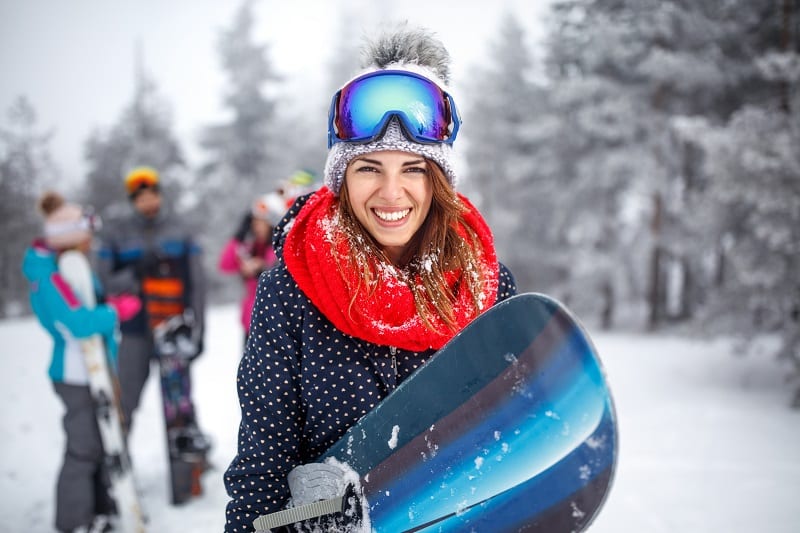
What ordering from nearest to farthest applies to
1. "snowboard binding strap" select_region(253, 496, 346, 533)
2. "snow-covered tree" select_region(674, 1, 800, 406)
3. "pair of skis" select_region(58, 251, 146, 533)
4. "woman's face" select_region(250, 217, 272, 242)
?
"snowboard binding strap" select_region(253, 496, 346, 533) → "pair of skis" select_region(58, 251, 146, 533) → "woman's face" select_region(250, 217, 272, 242) → "snow-covered tree" select_region(674, 1, 800, 406)

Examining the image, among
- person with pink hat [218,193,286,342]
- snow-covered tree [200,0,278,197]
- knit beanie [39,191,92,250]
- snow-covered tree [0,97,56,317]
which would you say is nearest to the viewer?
knit beanie [39,191,92,250]

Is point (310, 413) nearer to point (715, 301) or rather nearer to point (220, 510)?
point (220, 510)

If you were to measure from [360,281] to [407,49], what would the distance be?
80 centimetres

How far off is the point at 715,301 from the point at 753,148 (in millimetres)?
2437

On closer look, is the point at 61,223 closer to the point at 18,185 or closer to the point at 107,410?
the point at 107,410

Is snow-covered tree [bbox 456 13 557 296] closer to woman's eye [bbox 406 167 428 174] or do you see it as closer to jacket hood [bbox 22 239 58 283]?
jacket hood [bbox 22 239 58 283]

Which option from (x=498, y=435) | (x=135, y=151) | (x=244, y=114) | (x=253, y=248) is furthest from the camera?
(x=244, y=114)

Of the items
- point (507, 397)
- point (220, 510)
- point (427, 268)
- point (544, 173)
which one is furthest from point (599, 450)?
point (544, 173)

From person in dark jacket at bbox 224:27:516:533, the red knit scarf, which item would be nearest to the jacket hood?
person in dark jacket at bbox 224:27:516:533

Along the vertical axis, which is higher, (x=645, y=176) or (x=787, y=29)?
(x=787, y=29)

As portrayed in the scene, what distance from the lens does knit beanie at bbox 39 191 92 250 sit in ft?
11.5

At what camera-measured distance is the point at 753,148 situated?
20.4 feet

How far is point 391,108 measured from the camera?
1.43m

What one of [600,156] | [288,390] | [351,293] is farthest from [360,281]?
[600,156]
